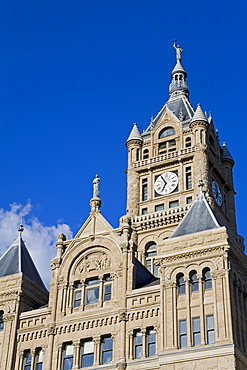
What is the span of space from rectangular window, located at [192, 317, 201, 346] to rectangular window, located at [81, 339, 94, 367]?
7606mm

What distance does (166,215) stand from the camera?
66875mm

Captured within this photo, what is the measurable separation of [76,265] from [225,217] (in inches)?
1064

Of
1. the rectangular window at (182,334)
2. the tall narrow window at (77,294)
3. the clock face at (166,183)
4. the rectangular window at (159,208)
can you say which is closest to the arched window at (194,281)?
the rectangular window at (182,334)

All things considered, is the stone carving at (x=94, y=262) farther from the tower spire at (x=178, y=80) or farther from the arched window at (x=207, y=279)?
the tower spire at (x=178, y=80)

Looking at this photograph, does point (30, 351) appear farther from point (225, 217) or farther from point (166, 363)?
point (225, 217)

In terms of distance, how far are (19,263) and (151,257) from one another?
55.6 ft

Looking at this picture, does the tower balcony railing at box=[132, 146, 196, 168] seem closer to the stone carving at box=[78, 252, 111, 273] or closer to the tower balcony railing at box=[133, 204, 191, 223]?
the tower balcony railing at box=[133, 204, 191, 223]

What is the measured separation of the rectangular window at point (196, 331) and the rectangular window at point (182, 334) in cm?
60

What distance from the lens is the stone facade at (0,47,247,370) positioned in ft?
136

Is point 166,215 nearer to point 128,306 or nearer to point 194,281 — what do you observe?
point 128,306

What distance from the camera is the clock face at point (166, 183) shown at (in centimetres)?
7046

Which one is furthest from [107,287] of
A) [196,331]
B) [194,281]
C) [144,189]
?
[144,189]

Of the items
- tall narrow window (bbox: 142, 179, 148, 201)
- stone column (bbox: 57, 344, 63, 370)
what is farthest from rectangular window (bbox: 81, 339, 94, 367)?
tall narrow window (bbox: 142, 179, 148, 201)

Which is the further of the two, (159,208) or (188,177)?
(188,177)
